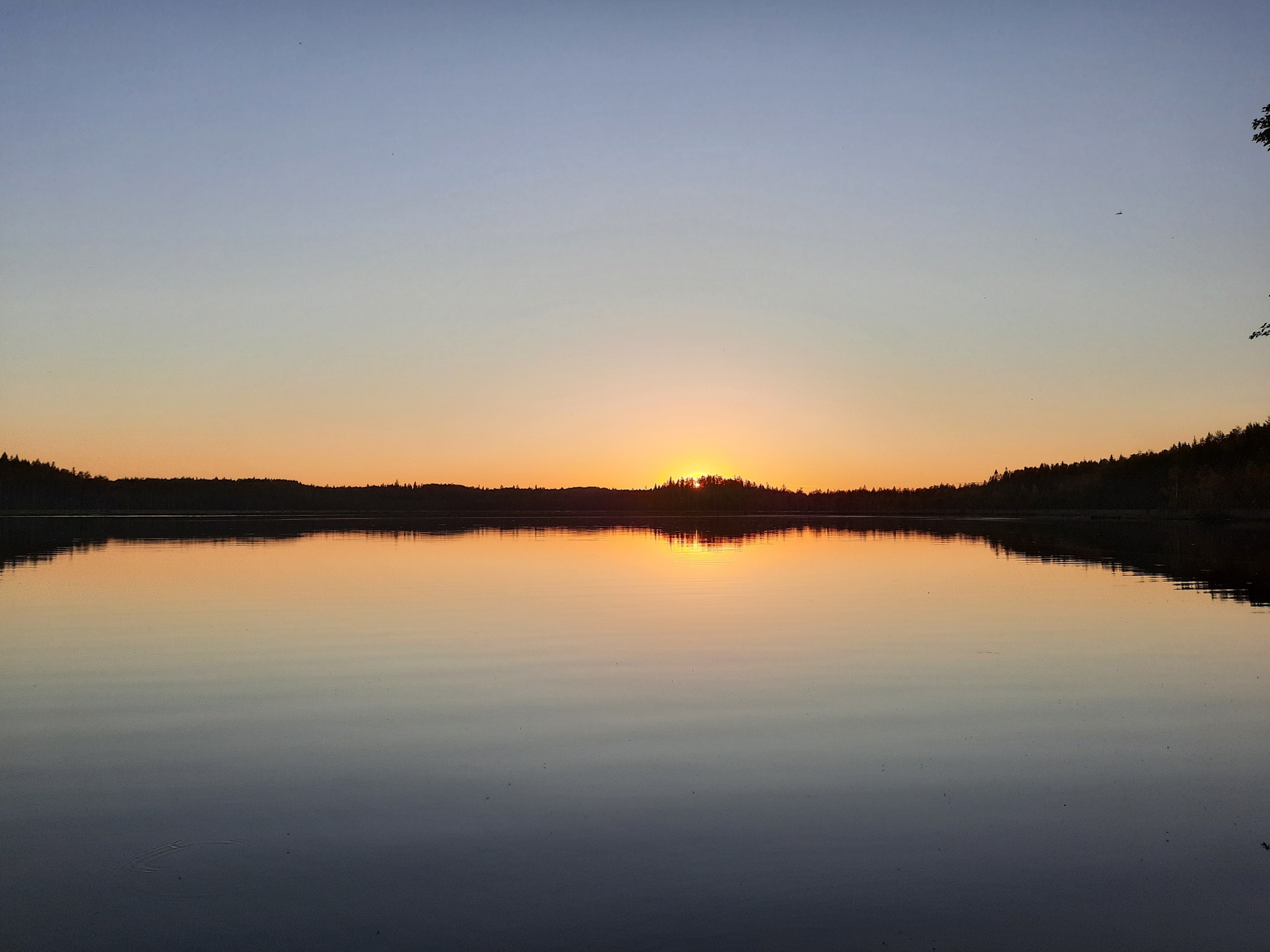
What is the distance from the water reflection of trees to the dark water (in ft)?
45.4

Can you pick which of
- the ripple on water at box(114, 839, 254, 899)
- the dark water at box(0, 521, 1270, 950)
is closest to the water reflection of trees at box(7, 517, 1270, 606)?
the dark water at box(0, 521, 1270, 950)

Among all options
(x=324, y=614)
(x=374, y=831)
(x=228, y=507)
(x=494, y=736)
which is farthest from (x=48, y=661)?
(x=228, y=507)

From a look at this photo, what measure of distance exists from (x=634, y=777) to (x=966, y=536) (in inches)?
2415

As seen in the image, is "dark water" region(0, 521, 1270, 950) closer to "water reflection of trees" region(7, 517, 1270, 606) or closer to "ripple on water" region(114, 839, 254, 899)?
"ripple on water" region(114, 839, 254, 899)

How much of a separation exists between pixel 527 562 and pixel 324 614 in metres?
17.3

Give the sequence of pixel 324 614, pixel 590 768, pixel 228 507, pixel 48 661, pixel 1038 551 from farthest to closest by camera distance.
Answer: pixel 228 507
pixel 1038 551
pixel 324 614
pixel 48 661
pixel 590 768

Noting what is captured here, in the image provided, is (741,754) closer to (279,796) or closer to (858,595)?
(279,796)

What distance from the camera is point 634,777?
32.4ft

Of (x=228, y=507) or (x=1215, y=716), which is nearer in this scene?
(x=1215, y=716)

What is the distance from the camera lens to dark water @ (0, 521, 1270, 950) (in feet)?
22.0

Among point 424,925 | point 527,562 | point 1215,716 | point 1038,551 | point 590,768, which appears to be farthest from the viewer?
point 1038,551

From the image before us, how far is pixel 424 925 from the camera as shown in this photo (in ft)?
21.5

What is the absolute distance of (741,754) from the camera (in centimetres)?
1070

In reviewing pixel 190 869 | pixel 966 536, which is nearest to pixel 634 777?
pixel 190 869
